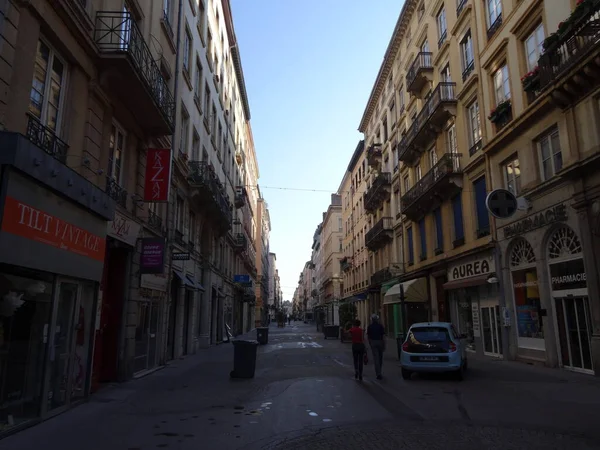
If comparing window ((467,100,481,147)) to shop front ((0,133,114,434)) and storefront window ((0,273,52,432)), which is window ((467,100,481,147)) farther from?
storefront window ((0,273,52,432))

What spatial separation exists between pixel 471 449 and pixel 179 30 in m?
16.6

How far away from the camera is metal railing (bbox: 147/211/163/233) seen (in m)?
14.6

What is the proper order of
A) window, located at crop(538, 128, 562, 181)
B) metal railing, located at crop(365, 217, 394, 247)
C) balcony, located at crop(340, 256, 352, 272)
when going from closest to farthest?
window, located at crop(538, 128, 562, 181) < metal railing, located at crop(365, 217, 394, 247) < balcony, located at crop(340, 256, 352, 272)

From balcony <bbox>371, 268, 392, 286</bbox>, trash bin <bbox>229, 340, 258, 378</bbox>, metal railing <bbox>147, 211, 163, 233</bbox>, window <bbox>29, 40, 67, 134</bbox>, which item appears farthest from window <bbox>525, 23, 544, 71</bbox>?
balcony <bbox>371, 268, 392, 286</bbox>

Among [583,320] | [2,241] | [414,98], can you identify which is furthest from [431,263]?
[2,241]

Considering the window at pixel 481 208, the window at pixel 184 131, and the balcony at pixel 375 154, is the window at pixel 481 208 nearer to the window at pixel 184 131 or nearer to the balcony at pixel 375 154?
the window at pixel 184 131

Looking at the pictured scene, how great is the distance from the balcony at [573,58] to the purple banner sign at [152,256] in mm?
12302

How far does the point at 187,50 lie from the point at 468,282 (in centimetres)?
1568

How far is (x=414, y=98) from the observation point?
29.4 m

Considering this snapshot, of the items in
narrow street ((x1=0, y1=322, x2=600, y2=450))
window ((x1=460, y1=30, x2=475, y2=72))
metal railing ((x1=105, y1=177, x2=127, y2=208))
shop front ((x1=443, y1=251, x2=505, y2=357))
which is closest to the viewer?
narrow street ((x1=0, y1=322, x2=600, y2=450))

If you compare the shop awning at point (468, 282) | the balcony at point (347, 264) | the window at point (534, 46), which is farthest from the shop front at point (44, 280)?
the balcony at point (347, 264)

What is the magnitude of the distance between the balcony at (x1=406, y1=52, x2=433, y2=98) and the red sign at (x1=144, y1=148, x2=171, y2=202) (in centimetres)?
1764

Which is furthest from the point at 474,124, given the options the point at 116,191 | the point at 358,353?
the point at 116,191

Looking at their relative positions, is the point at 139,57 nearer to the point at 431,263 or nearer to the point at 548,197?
the point at 548,197
